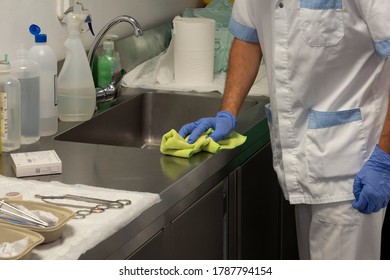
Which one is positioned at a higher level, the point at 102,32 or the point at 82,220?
the point at 102,32

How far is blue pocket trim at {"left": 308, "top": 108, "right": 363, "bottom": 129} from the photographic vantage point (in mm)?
2049

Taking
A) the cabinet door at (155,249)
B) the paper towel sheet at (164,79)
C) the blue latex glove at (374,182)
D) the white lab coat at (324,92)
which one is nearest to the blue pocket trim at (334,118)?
the white lab coat at (324,92)

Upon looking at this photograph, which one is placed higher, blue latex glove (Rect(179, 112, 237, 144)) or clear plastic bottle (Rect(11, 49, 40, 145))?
clear plastic bottle (Rect(11, 49, 40, 145))

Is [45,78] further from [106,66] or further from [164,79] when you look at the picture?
[164,79]

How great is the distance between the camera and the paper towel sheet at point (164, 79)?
283cm

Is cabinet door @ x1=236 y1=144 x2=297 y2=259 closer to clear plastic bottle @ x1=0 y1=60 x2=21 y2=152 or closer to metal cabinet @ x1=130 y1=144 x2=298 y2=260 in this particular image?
metal cabinet @ x1=130 y1=144 x2=298 y2=260

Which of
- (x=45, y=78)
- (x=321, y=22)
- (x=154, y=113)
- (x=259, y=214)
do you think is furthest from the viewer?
(x=154, y=113)

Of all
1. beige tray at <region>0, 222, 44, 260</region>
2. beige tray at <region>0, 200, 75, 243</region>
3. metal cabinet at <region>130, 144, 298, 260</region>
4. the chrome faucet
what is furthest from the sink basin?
beige tray at <region>0, 222, 44, 260</region>

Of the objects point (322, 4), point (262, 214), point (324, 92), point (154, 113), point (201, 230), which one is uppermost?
point (322, 4)

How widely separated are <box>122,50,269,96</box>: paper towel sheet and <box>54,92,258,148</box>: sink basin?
0.07m

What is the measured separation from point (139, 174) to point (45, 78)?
49 cm

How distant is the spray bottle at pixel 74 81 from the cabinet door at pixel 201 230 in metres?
0.50

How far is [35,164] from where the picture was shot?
188cm

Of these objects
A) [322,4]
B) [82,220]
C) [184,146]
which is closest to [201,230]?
[184,146]
